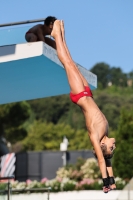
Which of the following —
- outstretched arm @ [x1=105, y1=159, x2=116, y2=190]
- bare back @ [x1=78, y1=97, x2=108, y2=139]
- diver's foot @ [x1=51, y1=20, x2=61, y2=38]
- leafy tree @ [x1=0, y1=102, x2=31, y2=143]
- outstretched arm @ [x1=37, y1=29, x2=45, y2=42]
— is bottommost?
outstretched arm @ [x1=105, y1=159, x2=116, y2=190]

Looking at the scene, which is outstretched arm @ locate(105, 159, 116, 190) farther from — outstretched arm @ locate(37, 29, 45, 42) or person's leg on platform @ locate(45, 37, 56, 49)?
person's leg on platform @ locate(45, 37, 56, 49)

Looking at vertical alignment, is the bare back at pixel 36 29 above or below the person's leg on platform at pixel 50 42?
above

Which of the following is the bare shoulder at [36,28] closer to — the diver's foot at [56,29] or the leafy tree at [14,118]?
the diver's foot at [56,29]

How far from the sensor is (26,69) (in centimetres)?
1037

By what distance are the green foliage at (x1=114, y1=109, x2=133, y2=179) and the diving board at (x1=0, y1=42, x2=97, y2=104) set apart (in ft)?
40.6

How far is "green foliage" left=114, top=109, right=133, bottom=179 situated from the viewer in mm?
24109

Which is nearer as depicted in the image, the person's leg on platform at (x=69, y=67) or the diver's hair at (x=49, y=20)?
the person's leg on platform at (x=69, y=67)

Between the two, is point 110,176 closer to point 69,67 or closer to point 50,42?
point 69,67

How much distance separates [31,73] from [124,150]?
14.3 meters

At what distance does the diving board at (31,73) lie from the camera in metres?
9.52

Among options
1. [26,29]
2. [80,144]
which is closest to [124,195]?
[26,29]

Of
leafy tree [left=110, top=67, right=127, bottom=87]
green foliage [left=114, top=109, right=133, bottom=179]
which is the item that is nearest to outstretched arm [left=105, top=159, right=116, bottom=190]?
green foliage [left=114, top=109, right=133, bottom=179]

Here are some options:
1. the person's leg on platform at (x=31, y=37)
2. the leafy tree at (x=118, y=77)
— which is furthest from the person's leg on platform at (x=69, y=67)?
the leafy tree at (x=118, y=77)

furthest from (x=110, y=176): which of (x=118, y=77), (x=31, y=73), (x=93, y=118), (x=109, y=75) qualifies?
(x=109, y=75)
